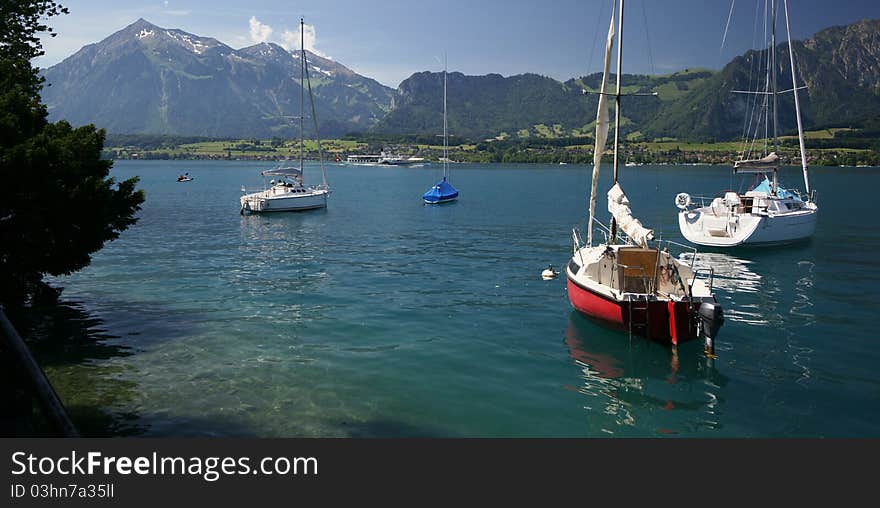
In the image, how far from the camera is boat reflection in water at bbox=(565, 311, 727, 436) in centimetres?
1673

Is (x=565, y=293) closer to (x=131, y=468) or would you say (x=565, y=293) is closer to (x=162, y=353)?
(x=162, y=353)

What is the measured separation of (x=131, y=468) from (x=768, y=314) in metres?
27.6

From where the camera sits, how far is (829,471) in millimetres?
11680

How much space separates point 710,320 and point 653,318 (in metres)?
2.00

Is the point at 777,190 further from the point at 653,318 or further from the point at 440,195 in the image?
the point at 440,195

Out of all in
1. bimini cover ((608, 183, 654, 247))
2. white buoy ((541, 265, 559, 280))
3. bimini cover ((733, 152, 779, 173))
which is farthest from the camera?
bimini cover ((733, 152, 779, 173))

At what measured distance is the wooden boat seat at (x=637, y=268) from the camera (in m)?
24.3

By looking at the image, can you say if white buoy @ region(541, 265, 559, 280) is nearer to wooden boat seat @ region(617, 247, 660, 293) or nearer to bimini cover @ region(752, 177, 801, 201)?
wooden boat seat @ region(617, 247, 660, 293)

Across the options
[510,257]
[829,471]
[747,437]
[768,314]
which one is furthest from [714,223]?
[829,471]

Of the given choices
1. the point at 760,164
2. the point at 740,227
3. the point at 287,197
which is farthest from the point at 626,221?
the point at 287,197

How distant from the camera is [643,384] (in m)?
19.8

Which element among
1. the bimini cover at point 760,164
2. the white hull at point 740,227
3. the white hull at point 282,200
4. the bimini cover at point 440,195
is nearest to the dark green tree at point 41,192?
the white hull at point 740,227

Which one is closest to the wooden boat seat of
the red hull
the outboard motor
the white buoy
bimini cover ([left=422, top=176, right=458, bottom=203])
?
the red hull

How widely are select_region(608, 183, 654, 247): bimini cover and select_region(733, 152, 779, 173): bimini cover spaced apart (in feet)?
106
